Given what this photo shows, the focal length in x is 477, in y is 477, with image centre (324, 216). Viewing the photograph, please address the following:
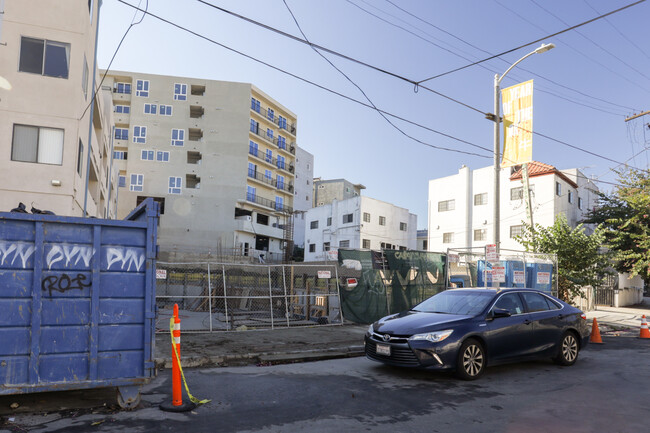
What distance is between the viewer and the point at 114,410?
580 centimetres

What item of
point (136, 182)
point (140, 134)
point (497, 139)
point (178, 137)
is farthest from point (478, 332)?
point (140, 134)

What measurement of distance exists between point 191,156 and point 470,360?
52696 millimetres

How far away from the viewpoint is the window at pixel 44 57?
63.7 feet

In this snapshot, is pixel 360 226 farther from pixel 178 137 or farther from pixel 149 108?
pixel 149 108

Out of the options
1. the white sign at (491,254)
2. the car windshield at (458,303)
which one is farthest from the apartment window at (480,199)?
the car windshield at (458,303)

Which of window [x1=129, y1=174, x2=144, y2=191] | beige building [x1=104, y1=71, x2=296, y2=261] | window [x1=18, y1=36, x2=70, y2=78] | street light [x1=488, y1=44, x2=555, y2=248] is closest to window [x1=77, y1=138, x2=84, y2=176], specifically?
window [x1=18, y1=36, x2=70, y2=78]

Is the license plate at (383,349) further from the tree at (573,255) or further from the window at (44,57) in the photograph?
the window at (44,57)

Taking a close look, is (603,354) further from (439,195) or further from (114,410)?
(439,195)

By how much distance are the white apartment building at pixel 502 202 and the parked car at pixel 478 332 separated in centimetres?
2774

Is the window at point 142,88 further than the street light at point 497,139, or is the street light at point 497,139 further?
the window at point 142,88

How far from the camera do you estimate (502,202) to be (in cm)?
3916

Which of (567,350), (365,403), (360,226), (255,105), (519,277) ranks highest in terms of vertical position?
(255,105)

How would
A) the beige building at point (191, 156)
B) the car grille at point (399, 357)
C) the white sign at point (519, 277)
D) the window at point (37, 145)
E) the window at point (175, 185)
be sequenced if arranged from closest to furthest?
the car grille at point (399, 357), the white sign at point (519, 277), the window at point (37, 145), the beige building at point (191, 156), the window at point (175, 185)

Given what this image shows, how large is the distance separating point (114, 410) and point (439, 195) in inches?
1626
